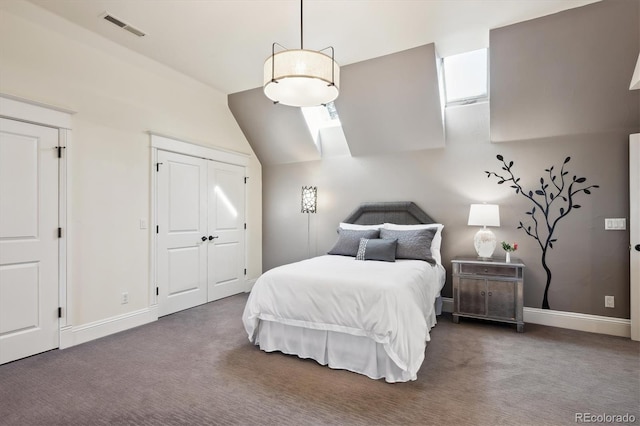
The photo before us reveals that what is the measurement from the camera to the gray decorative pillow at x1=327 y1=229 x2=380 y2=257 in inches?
160

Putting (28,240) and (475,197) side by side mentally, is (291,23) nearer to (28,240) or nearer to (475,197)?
(475,197)

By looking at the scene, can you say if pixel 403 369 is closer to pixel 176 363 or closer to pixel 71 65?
pixel 176 363

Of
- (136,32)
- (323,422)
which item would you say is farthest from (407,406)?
(136,32)

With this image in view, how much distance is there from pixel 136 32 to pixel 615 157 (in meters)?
5.18

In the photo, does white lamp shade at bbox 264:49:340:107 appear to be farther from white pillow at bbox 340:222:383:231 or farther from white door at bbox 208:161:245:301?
white door at bbox 208:161:245:301

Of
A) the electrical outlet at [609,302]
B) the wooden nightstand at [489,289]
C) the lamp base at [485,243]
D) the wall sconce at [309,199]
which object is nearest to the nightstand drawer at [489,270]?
the wooden nightstand at [489,289]

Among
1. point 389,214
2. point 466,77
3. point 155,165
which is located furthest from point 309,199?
point 466,77

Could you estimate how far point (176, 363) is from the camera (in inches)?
109

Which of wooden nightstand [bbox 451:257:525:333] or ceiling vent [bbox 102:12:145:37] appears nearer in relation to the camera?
ceiling vent [bbox 102:12:145:37]

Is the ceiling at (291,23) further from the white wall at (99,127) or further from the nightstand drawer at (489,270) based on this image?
the nightstand drawer at (489,270)

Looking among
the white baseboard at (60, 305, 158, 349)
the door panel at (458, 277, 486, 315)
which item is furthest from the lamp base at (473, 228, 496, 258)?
the white baseboard at (60, 305, 158, 349)

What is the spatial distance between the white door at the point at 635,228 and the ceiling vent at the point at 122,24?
509cm

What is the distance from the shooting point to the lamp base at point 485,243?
3838mm

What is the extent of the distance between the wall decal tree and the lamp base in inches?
16.2
